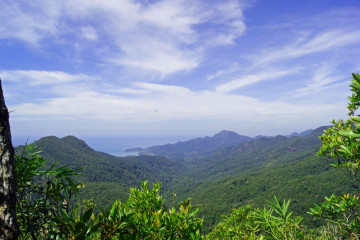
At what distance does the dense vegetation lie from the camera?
184cm

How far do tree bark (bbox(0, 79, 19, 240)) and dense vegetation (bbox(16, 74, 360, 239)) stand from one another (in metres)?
0.29

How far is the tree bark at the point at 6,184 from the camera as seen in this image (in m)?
1.35

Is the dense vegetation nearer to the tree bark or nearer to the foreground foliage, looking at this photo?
the foreground foliage

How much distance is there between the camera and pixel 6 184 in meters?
1.45

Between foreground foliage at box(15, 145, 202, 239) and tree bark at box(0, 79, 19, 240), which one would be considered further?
foreground foliage at box(15, 145, 202, 239)

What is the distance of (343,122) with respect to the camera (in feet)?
15.2

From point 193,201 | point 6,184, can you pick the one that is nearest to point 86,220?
point 6,184

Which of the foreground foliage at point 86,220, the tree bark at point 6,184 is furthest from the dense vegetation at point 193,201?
the tree bark at point 6,184

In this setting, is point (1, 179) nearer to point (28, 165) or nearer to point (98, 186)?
point (28, 165)

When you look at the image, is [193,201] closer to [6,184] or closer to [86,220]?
[86,220]

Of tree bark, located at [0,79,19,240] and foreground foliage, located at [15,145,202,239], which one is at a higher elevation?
tree bark, located at [0,79,19,240]

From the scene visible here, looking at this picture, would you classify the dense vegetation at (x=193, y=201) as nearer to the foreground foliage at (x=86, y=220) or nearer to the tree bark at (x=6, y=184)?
the foreground foliage at (x=86, y=220)

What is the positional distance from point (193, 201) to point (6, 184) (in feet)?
390

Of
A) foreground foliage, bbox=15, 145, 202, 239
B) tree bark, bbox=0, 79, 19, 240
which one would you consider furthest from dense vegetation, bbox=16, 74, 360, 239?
tree bark, bbox=0, 79, 19, 240
